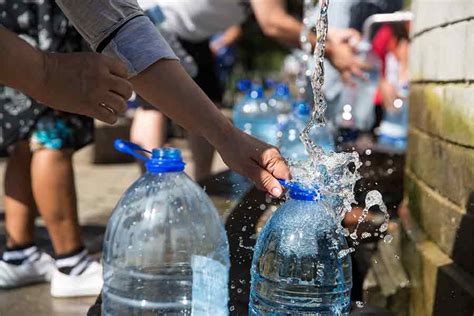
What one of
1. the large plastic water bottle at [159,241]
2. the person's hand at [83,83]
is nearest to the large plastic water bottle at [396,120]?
the large plastic water bottle at [159,241]

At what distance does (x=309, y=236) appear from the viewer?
1835 millimetres

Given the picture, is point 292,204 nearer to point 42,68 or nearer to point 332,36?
point 42,68

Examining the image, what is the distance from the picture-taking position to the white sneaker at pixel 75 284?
3.30 meters

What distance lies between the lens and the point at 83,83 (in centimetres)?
164

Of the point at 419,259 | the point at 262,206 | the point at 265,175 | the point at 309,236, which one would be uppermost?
the point at 265,175

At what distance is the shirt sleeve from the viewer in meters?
1.97

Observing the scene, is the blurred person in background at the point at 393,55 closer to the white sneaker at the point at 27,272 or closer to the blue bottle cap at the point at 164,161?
the white sneaker at the point at 27,272

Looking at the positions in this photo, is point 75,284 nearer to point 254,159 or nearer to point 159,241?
point 159,241

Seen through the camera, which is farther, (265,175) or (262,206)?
(262,206)

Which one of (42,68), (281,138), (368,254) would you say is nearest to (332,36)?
(281,138)

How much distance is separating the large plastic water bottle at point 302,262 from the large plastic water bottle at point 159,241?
1.62 feet

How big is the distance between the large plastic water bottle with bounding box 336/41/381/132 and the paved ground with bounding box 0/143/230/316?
141cm

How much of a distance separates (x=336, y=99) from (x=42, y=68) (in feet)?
15.7

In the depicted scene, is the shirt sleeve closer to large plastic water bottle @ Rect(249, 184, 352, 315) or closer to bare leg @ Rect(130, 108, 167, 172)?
large plastic water bottle @ Rect(249, 184, 352, 315)
